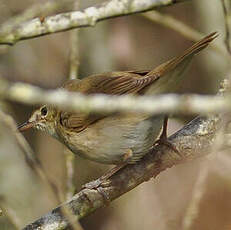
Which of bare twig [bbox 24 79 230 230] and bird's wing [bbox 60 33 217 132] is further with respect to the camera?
bare twig [bbox 24 79 230 230]

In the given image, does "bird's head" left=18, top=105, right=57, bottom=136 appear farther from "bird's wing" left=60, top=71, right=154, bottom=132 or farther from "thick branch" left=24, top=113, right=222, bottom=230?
"thick branch" left=24, top=113, right=222, bottom=230

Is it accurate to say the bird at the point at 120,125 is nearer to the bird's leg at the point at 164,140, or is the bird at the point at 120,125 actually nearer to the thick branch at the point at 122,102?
the bird's leg at the point at 164,140

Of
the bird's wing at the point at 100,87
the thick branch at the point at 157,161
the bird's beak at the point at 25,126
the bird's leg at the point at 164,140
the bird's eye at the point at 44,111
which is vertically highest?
the bird's eye at the point at 44,111

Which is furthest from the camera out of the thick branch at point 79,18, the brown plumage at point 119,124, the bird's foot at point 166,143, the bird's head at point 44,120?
the bird's head at point 44,120

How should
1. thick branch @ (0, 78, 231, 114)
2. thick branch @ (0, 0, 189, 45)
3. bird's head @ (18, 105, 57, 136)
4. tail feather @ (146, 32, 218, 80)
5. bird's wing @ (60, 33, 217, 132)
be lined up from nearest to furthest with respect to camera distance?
1. thick branch @ (0, 78, 231, 114)
2. thick branch @ (0, 0, 189, 45)
3. tail feather @ (146, 32, 218, 80)
4. bird's wing @ (60, 33, 217, 132)
5. bird's head @ (18, 105, 57, 136)

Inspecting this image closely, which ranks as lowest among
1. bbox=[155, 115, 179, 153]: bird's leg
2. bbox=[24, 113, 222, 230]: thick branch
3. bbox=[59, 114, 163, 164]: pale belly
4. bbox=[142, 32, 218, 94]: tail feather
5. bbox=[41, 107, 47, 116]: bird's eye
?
bbox=[24, 113, 222, 230]: thick branch

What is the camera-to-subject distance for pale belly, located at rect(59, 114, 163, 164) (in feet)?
14.1

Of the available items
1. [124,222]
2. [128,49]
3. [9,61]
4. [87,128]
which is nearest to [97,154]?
[87,128]

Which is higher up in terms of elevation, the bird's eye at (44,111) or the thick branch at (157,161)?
the bird's eye at (44,111)

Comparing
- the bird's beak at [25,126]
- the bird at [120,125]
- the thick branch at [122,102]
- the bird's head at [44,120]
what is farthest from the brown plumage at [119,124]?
the thick branch at [122,102]

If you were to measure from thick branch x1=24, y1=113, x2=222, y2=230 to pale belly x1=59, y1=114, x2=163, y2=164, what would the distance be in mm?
89

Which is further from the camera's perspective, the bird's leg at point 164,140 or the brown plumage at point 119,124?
the bird's leg at point 164,140

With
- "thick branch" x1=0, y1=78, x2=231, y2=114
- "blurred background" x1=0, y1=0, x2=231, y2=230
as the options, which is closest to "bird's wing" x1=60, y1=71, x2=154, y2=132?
"blurred background" x1=0, y1=0, x2=231, y2=230

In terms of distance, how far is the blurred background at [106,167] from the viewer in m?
6.32
